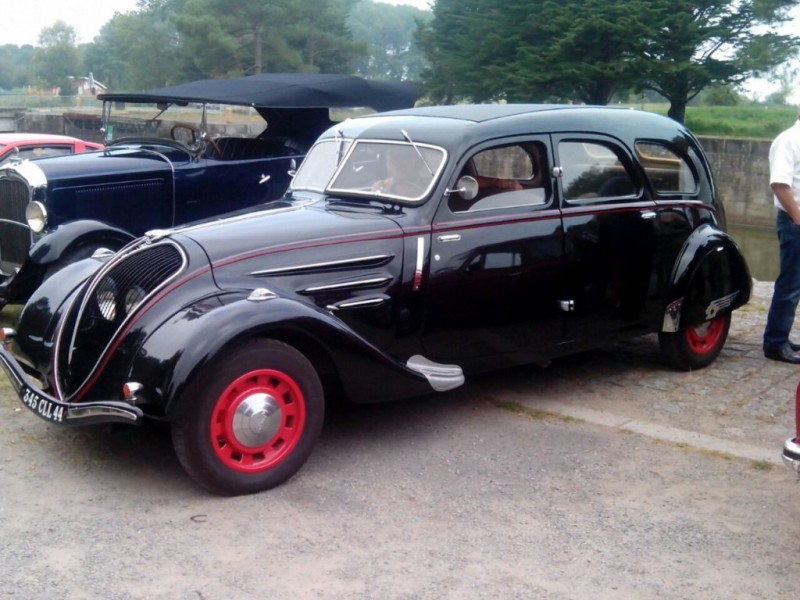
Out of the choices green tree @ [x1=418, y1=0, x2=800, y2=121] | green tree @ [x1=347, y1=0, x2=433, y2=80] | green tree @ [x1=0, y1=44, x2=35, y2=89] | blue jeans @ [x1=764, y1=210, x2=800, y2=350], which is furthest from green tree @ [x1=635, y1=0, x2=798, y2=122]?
green tree @ [x1=0, y1=44, x2=35, y2=89]

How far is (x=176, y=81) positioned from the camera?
57.0m

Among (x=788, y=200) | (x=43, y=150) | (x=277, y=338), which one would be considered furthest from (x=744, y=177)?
(x=277, y=338)

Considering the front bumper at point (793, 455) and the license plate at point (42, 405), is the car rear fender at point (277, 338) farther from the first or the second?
the front bumper at point (793, 455)

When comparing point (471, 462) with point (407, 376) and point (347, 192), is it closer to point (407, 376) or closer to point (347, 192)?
point (407, 376)

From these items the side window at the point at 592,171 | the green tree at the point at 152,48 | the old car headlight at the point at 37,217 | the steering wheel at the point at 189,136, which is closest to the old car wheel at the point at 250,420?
the side window at the point at 592,171

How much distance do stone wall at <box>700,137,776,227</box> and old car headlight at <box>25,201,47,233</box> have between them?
25.5 metres

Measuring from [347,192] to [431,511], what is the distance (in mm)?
2193

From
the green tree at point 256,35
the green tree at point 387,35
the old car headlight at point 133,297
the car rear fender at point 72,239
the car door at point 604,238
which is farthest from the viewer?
the green tree at point 387,35

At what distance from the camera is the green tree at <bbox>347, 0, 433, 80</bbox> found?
84.5m

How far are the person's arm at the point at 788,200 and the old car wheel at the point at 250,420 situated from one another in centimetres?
367

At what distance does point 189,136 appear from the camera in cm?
991

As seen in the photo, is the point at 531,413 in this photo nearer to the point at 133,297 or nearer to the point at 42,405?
the point at 133,297

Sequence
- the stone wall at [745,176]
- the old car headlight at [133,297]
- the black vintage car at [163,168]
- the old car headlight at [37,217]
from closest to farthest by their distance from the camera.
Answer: the old car headlight at [133,297] → the black vintage car at [163,168] → the old car headlight at [37,217] → the stone wall at [745,176]

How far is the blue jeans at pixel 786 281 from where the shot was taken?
658cm
